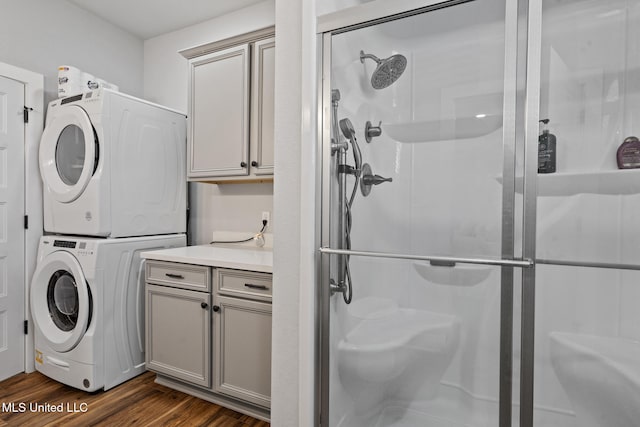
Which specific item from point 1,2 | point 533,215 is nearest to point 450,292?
point 533,215

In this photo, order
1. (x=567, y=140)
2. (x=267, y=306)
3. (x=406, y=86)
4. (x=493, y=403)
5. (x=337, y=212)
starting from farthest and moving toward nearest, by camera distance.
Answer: (x=267, y=306) → (x=337, y=212) → (x=406, y=86) → (x=493, y=403) → (x=567, y=140)

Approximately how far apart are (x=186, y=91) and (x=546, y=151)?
2.87 m

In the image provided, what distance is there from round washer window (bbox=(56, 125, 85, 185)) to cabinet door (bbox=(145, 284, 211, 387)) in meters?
0.92

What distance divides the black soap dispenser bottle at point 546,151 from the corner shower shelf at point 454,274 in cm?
36

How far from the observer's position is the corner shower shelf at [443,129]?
3.84 ft

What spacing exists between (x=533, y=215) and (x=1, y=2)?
3382 millimetres

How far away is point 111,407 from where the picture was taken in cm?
203

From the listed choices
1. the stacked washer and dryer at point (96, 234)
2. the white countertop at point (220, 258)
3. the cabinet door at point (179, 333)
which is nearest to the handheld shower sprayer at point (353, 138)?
the white countertop at point (220, 258)

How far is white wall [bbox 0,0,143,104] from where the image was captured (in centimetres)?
245

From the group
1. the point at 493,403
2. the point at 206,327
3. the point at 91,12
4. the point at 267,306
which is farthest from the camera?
the point at 91,12

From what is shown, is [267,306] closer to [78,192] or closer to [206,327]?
[206,327]

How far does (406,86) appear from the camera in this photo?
1.33 metres

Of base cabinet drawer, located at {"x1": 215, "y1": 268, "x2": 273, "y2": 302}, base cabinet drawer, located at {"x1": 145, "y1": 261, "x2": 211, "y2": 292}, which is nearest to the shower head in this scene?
base cabinet drawer, located at {"x1": 215, "y1": 268, "x2": 273, "y2": 302}

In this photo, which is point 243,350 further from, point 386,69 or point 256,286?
point 386,69
